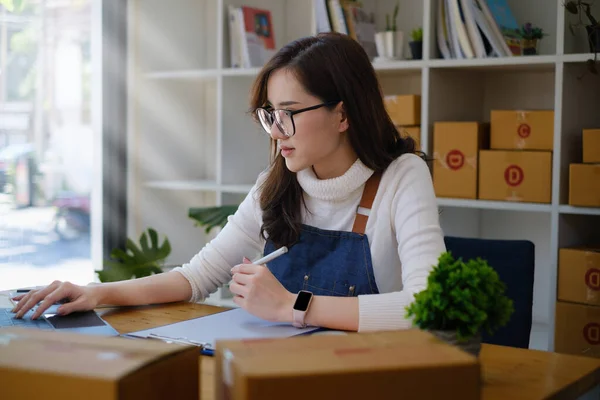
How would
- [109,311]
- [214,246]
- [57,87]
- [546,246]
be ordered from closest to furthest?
1. [109,311]
2. [214,246]
3. [546,246]
4. [57,87]

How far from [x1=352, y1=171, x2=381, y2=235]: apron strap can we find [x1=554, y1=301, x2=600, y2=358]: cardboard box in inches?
41.5

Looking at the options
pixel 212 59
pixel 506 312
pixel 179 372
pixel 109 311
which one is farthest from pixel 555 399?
pixel 212 59

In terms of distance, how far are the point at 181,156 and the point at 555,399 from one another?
2804 millimetres

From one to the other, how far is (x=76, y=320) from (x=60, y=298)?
3.2 inches

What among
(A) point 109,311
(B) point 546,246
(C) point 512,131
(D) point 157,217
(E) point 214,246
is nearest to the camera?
(A) point 109,311

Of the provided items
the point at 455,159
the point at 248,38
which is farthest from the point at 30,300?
the point at 248,38

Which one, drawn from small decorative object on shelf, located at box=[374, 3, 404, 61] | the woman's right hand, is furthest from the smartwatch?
small decorative object on shelf, located at box=[374, 3, 404, 61]

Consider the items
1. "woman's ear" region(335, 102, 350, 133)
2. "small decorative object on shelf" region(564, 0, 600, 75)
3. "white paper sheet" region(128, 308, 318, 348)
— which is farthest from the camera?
"small decorative object on shelf" region(564, 0, 600, 75)

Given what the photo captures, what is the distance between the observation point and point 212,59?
380cm

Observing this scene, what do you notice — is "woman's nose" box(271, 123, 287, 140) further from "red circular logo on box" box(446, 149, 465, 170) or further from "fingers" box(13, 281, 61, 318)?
"red circular logo on box" box(446, 149, 465, 170)

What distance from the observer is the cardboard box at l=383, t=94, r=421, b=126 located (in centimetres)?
290

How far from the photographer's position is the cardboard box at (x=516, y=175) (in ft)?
8.64

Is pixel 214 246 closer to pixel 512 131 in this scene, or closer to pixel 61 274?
pixel 512 131

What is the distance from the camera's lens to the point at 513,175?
8.86ft
